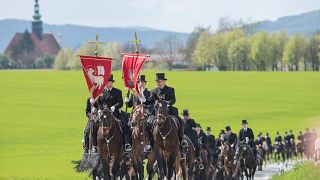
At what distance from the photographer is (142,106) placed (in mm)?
24312

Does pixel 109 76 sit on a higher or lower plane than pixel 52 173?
higher

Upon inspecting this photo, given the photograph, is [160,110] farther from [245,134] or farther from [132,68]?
[245,134]

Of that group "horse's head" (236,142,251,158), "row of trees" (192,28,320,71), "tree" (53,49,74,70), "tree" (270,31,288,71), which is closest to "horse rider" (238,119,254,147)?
"horse's head" (236,142,251,158)

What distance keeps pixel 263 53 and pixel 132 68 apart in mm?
138403

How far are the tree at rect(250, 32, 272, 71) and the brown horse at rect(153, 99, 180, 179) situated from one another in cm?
13845

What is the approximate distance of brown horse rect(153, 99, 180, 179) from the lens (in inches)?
909

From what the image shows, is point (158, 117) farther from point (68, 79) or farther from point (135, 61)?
point (68, 79)

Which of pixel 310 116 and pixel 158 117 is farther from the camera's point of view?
pixel 310 116

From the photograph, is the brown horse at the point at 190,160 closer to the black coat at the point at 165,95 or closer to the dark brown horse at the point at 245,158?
the black coat at the point at 165,95

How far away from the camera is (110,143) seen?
2378cm

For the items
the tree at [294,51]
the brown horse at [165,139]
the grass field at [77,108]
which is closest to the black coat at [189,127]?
the brown horse at [165,139]

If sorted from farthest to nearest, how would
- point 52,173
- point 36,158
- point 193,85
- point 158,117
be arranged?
point 193,85
point 36,158
point 52,173
point 158,117

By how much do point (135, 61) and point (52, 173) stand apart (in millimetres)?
19583

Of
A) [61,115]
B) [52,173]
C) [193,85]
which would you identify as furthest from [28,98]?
[52,173]
